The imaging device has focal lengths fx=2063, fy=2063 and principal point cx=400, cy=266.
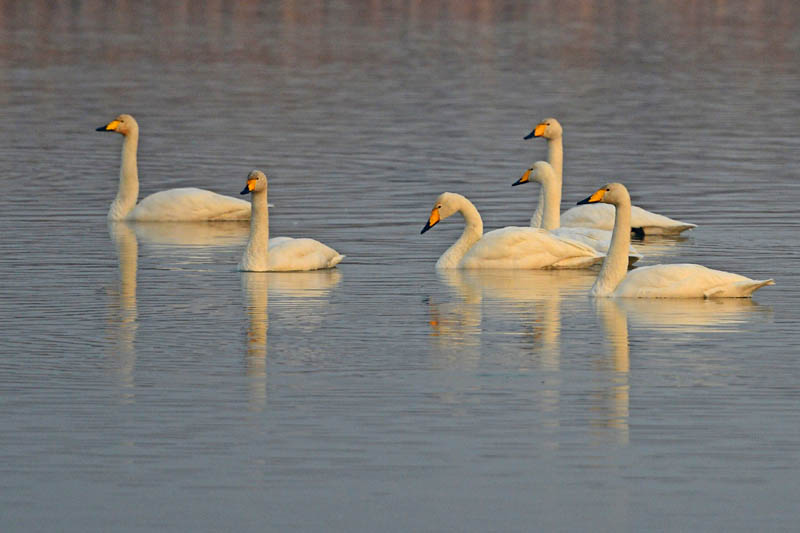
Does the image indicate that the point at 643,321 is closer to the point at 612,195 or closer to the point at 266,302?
the point at 612,195

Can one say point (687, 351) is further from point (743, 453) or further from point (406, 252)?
point (406, 252)

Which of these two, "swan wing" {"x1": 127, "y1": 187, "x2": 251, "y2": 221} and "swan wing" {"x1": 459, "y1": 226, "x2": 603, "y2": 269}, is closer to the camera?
"swan wing" {"x1": 459, "y1": 226, "x2": 603, "y2": 269}

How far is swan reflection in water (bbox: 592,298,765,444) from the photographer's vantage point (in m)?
12.9

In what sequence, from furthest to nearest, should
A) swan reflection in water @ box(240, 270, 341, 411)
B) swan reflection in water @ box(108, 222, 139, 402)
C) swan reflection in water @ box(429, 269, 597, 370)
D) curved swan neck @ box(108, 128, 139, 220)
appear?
1. curved swan neck @ box(108, 128, 139, 220)
2. swan reflection in water @ box(429, 269, 597, 370)
3. swan reflection in water @ box(108, 222, 139, 402)
4. swan reflection in water @ box(240, 270, 341, 411)

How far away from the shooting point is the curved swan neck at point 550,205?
21188 mm

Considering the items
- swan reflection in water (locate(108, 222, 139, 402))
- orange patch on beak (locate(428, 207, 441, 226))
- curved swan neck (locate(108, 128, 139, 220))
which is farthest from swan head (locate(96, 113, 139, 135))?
orange patch on beak (locate(428, 207, 441, 226))

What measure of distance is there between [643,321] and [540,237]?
11.3ft

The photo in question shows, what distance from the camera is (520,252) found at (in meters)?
19.3

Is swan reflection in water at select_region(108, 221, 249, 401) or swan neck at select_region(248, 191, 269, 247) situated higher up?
swan neck at select_region(248, 191, 269, 247)

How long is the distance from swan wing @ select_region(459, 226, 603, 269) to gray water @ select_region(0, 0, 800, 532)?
25cm

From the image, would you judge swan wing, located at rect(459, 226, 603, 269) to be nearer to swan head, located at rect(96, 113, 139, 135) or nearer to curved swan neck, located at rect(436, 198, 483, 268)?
curved swan neck, located at rect(436, 198, 483, 268)

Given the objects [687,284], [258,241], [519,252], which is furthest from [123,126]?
[687,284]

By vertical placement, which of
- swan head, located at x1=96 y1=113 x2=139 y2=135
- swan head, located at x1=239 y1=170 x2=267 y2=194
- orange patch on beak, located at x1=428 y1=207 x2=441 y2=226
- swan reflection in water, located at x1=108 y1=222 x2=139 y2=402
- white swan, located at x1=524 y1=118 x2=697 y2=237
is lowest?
swan reflection in water, located at x1=108 y1=222 x2=139 y2=402

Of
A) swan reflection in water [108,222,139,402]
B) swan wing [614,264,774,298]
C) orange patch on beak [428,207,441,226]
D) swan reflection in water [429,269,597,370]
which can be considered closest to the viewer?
swan reflection in water [108,222,139,402]
